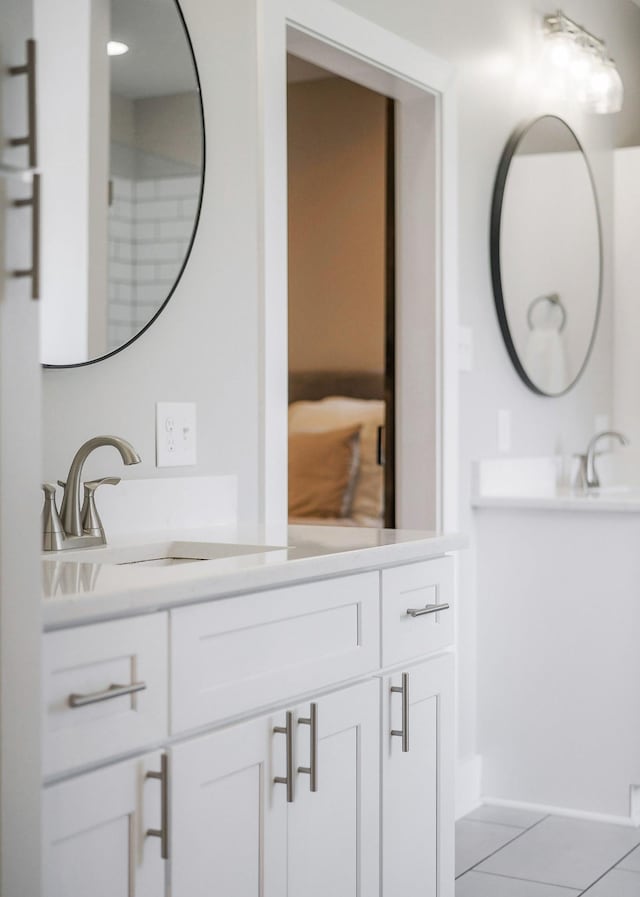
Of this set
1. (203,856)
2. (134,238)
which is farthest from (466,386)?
(203,856)

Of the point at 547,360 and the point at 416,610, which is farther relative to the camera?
the point at 547,360

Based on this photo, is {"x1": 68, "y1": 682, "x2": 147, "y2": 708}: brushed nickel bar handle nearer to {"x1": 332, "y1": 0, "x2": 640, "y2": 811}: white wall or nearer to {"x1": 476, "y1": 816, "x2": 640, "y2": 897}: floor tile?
{"x1": 476, "y1": 816, "x2": 640, "y2": 897}: floor tile

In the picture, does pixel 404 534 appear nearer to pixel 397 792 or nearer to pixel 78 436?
pixel 397 792

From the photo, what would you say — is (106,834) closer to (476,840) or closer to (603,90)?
(476,840)

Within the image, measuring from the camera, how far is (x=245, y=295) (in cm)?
235

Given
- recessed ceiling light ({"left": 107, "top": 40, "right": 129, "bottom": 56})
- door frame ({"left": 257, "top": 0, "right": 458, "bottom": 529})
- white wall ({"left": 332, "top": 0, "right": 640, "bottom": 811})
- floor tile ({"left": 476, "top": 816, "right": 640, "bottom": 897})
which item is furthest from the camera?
white wall ({"left": 332, "top": 0, "right": 640, "bottom": 811})

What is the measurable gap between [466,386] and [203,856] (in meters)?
2.03

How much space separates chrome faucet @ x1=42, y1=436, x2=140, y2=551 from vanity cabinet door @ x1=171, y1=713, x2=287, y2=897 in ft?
1.47

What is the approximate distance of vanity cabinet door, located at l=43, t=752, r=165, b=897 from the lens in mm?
1236

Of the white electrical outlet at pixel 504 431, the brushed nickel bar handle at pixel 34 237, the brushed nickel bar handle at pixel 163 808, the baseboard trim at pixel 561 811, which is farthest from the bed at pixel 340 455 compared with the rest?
the brushed nickel bar handle at pixel 34 237

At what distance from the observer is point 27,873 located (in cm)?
118

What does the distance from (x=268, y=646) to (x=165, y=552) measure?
0.42 m

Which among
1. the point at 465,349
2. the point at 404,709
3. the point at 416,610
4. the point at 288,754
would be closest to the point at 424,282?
the point at 465,349

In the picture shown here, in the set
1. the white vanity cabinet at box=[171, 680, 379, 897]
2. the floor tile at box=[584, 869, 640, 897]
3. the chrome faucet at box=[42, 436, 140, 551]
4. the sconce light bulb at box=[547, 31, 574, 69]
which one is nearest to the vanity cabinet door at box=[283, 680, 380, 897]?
the white vanity cabinet at box=[171, 680, 379, 897]
